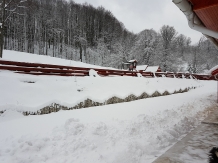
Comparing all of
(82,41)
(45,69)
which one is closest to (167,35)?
(82,41)

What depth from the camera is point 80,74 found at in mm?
9352

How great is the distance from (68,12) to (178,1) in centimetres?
6131

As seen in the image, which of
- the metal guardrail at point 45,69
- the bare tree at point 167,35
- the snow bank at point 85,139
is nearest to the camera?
the snow bank at point 85,139

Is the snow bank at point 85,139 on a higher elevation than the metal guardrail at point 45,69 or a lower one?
lower

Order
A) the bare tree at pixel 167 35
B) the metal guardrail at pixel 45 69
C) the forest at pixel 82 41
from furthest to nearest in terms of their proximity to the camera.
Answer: the bare tree at pixel 167 35 < the forest at pixel 82 41 < the metal guardrail at pixel 45 69

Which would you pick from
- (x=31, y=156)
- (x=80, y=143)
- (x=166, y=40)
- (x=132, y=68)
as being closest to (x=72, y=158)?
(x=80, y=143)

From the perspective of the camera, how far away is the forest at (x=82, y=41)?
139 ft

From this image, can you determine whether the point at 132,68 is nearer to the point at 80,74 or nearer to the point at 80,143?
the point at 80,74

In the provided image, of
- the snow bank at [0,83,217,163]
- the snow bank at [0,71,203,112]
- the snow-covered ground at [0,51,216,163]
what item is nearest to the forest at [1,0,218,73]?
the snow bank at [0,71,203,112]

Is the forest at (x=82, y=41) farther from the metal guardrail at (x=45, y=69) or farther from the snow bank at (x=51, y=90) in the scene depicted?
the snow bank at (x=51, y=90)

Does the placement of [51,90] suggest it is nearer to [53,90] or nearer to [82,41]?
[53,90]

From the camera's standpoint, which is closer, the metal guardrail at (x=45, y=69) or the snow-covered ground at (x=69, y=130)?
the snow-covered ground at (x=69, y=130)

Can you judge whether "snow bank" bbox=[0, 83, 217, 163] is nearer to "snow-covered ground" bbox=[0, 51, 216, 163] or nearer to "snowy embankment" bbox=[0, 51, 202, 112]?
"snow-covered ground" bbox=[0, 51, 216, 163]

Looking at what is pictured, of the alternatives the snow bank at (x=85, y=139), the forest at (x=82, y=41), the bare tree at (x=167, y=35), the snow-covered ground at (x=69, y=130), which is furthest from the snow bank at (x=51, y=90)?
the bare tree at (x=167, y=35)
